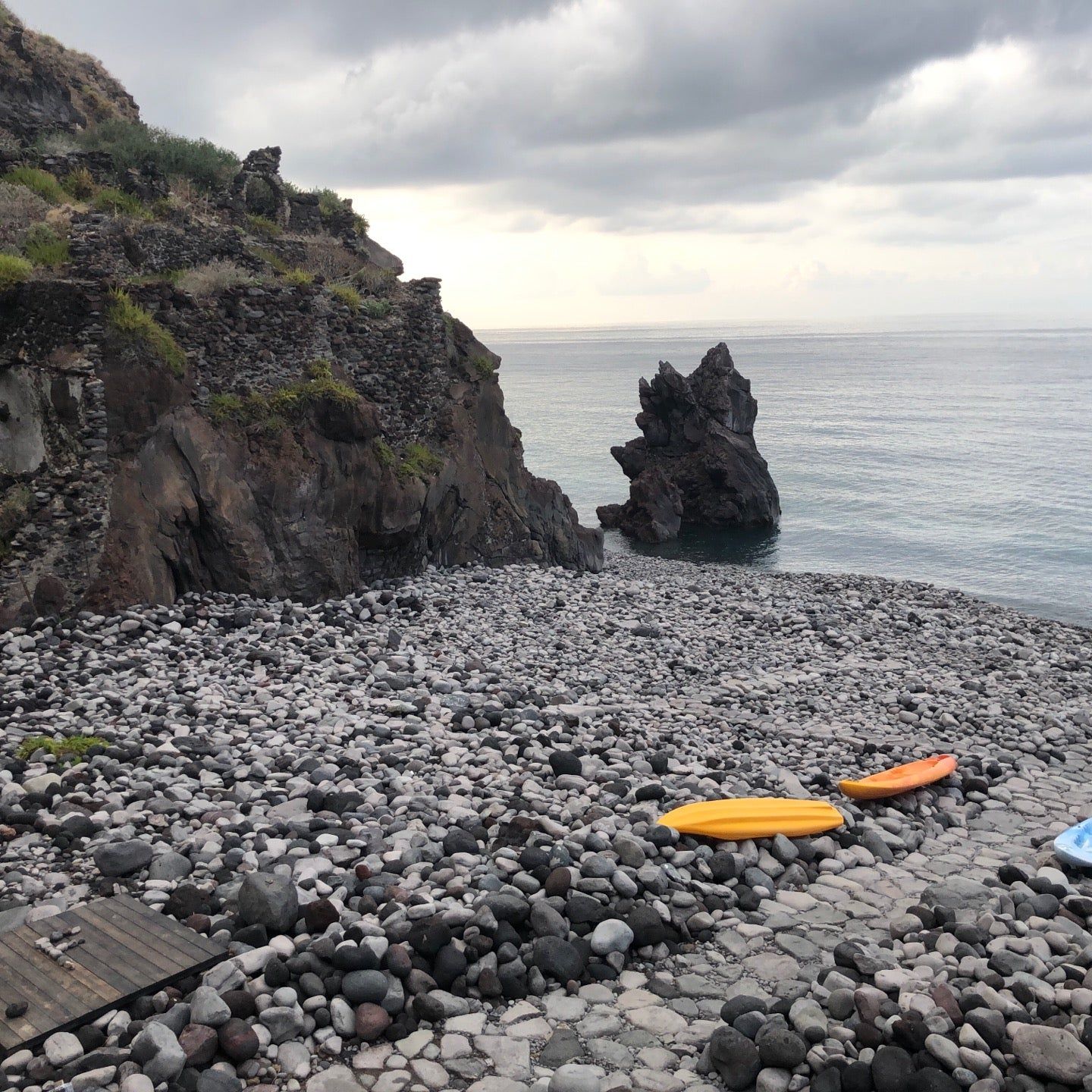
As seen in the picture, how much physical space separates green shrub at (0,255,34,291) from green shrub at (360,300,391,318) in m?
6.64

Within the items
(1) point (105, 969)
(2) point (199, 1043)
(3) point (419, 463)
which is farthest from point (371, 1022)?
(3) point (419, 463)

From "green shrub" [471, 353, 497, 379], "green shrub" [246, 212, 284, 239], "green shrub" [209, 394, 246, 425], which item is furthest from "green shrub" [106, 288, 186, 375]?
"green shrub" [471, 353, 497, 379]

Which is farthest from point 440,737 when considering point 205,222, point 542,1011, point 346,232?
point 346,232

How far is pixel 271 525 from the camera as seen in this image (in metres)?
16.0

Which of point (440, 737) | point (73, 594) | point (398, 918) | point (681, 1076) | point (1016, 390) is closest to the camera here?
point (681, 1076)

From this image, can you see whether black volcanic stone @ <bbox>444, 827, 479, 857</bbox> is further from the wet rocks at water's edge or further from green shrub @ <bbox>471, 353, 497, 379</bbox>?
green shrub @ <bbox>471, 353, 497, 379</bbox>

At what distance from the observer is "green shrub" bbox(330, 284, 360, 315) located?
1853 centimetres

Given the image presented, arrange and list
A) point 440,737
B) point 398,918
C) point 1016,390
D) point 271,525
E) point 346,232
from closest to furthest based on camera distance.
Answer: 1. point 398,918
2. point 440,737
3. point 271,525
4. point 346,232
5. point 1016,390

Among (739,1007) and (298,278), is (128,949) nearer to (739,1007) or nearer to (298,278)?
(739,1007)

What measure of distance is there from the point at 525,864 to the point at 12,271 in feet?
40.0

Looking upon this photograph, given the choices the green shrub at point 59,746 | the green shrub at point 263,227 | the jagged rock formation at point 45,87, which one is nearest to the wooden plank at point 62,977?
the green shrub at point 59,746

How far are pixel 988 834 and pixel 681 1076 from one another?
18.7 ft

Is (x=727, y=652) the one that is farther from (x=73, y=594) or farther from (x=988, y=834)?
(x=73, y=594)

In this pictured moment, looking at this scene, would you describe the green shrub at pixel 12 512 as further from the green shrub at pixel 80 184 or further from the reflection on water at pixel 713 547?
the reflection on water at pixel 713 547
